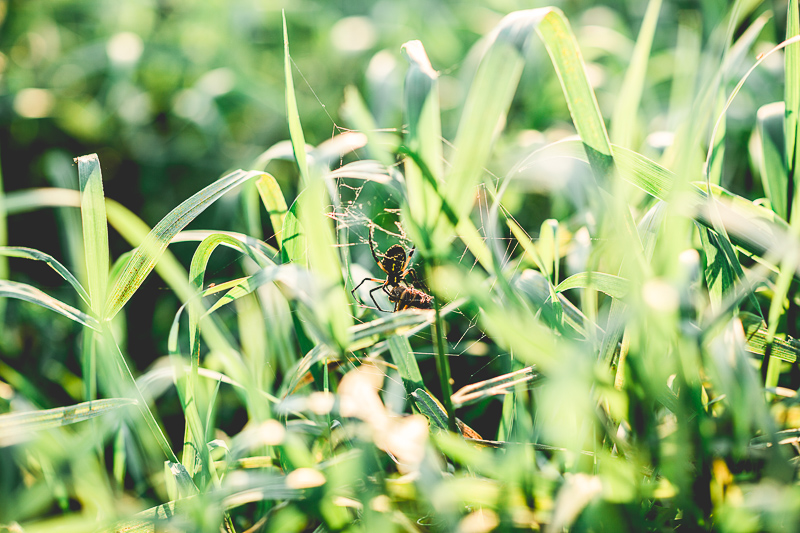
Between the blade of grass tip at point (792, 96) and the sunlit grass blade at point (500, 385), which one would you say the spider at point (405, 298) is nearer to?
the sunlit grass blade at point (500, 385)

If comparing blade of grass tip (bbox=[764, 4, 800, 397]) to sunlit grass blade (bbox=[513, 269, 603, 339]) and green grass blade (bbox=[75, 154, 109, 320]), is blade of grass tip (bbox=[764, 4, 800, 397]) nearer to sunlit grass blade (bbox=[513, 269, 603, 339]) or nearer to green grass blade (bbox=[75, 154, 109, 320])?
sunlit grass blade (bbox=[513, 269, 603, 339])

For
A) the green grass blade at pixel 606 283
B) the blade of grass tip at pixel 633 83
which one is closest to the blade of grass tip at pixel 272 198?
the green grass blade at pixel 606 283

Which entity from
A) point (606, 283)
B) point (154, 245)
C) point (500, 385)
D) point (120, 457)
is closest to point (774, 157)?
point (606, 283)

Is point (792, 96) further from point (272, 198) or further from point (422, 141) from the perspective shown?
point (272, 198)

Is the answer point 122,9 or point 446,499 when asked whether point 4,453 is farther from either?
point 122,9

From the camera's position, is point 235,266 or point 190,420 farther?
point 235,266

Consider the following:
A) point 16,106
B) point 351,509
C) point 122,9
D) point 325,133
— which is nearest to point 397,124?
point 325,133

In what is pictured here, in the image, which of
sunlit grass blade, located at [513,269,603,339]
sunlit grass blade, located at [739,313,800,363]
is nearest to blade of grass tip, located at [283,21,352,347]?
sunlit grass blade, located at [513,269,603,339]
